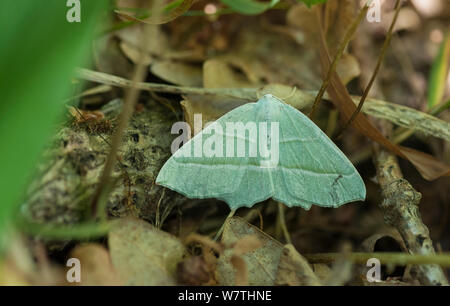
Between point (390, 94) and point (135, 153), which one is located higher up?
point (390, 94)

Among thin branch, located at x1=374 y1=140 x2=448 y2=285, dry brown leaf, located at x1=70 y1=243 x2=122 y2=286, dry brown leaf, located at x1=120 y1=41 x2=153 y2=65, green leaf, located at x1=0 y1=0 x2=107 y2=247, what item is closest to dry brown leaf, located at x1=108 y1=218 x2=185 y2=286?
dry brown leaf, located at x1=70 y1=243 x2=122 y2=286

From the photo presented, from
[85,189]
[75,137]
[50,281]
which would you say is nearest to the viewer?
[50,281]

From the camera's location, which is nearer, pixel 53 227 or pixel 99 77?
pixel 53 227

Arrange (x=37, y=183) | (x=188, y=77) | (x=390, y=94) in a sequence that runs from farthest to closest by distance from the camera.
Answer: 1. (x=390, y=94)
2. (x=188, y=77)
3. (x=37, y=183)

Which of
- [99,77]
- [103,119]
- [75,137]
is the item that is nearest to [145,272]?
[75,137]

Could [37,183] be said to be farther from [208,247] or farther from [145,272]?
[208,247]
